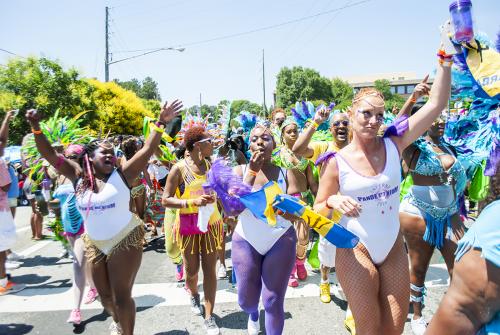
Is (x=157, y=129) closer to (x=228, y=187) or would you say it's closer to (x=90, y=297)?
(x=228, y=187)

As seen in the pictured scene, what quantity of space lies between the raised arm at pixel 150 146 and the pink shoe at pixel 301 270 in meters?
2.69

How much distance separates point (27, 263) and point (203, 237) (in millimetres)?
4259

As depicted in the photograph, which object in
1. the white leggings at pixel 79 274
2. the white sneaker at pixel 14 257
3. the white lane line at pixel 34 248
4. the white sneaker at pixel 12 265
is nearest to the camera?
the white leggings at pixel 79 274

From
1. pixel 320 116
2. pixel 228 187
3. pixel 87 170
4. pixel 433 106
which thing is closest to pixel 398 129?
pixel 433 106

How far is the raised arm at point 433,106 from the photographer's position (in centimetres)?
262

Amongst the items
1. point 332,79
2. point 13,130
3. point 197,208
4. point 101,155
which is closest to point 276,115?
point 197,208

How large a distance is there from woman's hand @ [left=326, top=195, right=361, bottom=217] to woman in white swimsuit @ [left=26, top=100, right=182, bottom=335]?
5.39 ft

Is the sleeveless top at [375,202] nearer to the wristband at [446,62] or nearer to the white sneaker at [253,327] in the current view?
the wristband at [446,62]

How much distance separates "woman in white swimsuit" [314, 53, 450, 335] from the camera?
250 cm

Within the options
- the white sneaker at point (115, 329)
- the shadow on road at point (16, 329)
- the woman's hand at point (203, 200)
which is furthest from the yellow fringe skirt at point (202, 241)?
the shadow on road at point (16, 329)

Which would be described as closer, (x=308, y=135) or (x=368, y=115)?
(x=368, y=115)

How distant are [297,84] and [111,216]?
185ft

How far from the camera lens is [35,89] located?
49.2 feet

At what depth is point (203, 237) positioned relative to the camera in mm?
4020
